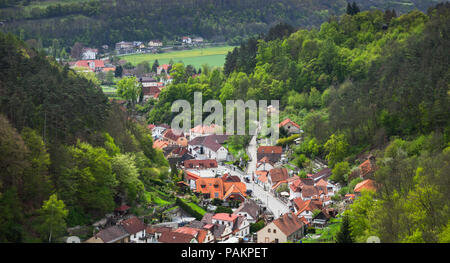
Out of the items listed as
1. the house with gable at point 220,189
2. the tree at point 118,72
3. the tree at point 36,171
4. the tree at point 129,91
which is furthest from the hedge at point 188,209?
the tree at point 118,72

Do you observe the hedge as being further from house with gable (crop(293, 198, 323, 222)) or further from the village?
house with gable (crop(293, 198, 323, 222))

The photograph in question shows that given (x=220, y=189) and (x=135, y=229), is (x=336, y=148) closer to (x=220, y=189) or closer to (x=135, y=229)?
(x=220, y=189)

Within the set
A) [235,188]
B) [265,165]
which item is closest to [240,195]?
[235,188]

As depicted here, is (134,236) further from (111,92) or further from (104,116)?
(111,92)

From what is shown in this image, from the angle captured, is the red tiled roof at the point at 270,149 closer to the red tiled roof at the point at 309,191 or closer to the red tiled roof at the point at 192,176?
the red tiled roof at the point at 192,176

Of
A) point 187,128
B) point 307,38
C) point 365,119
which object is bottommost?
point 187,128

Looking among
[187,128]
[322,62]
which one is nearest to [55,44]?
[187,128]
